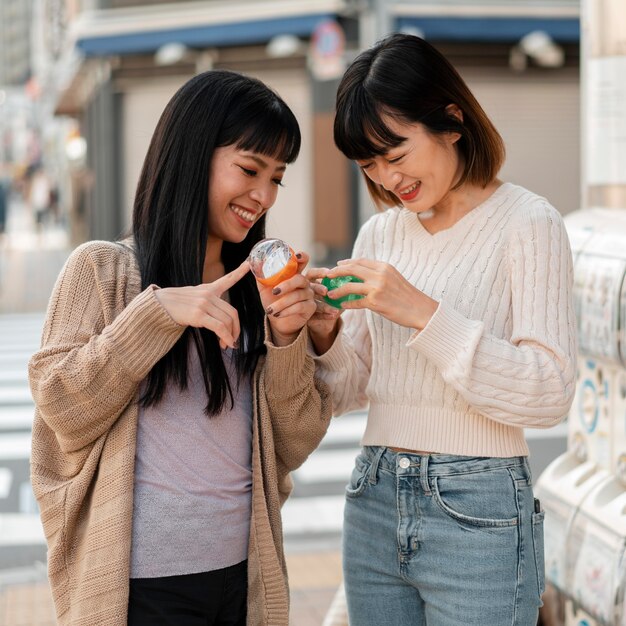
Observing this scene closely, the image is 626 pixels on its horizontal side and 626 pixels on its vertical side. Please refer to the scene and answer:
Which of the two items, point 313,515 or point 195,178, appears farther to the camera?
point 313,515

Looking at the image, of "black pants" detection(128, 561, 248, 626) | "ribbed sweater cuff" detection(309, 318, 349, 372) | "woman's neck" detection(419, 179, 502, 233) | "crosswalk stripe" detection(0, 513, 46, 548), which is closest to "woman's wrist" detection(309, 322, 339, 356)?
"ribbed sweater cuff" detection(309, 318, 349, 372)

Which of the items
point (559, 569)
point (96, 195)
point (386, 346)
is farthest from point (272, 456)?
point (96, 195)

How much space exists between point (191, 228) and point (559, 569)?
166cm

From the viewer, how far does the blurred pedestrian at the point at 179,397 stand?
2.00 metres

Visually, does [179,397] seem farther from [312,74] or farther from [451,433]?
[312,74]

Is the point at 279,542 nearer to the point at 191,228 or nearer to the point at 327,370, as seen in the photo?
the point at 327,370

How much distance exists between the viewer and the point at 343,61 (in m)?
14.8

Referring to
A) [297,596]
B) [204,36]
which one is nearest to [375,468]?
[297,596]

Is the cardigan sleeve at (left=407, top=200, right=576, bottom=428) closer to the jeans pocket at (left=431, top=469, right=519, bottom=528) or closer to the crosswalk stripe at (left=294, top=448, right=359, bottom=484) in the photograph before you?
the jeans pocket at (left=431, top=469, right=519, bottom=528)

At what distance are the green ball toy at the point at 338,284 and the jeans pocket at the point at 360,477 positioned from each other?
0.40 meters

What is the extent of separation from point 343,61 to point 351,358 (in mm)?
12979

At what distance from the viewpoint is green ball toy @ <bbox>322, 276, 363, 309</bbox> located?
2.07m

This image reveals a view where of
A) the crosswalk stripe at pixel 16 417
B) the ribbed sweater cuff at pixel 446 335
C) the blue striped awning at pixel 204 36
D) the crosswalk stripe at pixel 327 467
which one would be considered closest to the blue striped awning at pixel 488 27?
the blue striped awning at pixel 204 36

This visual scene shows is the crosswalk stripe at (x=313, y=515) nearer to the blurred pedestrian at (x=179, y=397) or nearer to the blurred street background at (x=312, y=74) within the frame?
the blurred pedestrian at (x=179, y=397)
